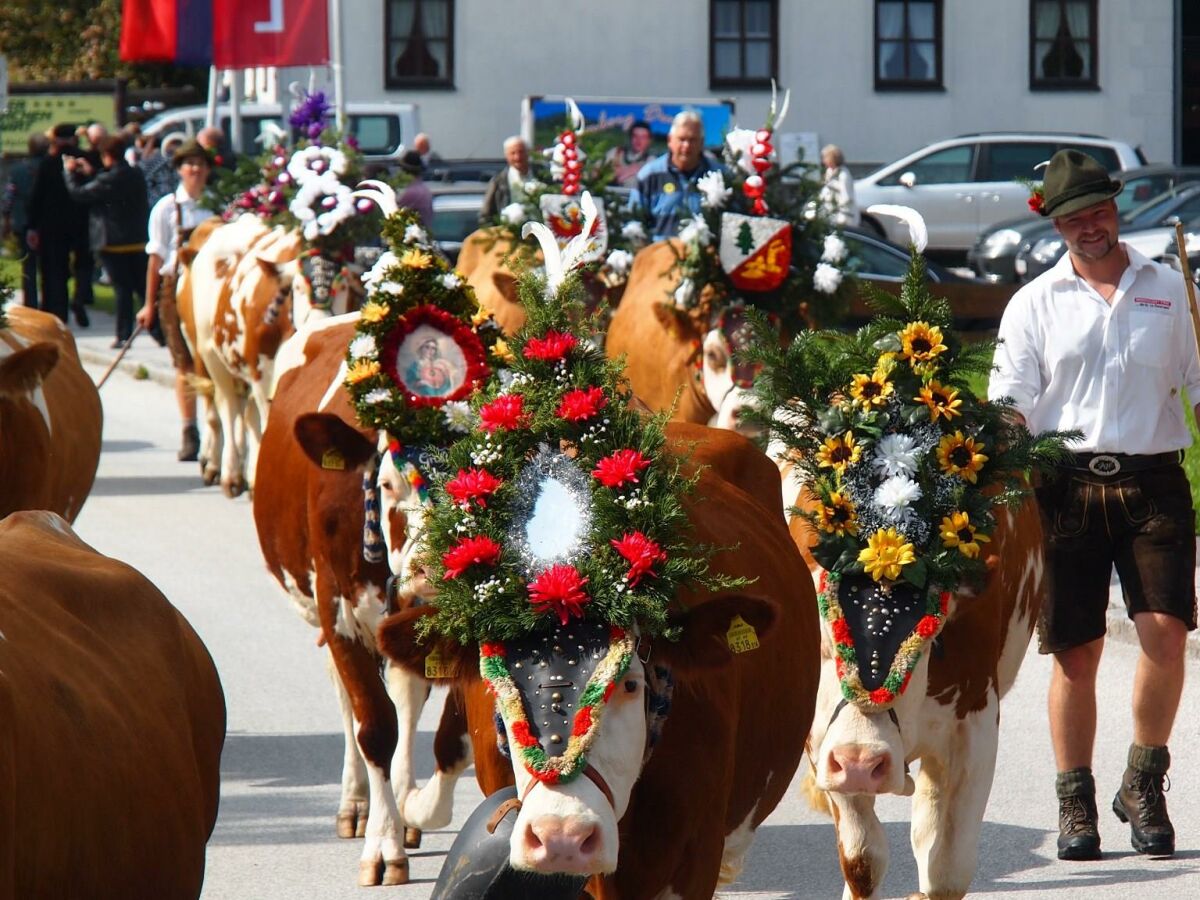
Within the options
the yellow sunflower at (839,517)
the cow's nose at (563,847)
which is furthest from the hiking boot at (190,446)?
the cow's nose at (563,847)

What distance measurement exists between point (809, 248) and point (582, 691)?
6599 millimetres

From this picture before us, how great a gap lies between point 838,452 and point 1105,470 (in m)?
1.57

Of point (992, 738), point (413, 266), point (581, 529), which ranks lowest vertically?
point (992, 738)

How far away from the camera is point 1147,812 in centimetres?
716

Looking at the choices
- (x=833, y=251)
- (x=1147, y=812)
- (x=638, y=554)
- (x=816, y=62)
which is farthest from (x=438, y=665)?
(x=816, y=62)

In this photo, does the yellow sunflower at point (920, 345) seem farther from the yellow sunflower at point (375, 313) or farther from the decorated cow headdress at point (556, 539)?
the yellow sunflower at point (375, 313)

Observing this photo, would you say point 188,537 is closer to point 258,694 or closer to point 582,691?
point 258,694

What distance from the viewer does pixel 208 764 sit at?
4.48 m

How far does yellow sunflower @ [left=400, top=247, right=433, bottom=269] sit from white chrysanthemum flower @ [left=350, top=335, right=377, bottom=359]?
280 mm

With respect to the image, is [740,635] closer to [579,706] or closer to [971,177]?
[579,706]

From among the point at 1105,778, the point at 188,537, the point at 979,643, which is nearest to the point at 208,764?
the point at 979,643

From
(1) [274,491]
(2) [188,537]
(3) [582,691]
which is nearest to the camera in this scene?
(3) [582,691]

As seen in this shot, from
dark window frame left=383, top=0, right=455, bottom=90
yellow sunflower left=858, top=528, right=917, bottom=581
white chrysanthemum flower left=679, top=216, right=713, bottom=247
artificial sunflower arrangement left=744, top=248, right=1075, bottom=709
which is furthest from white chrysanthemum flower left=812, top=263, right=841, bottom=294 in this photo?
dark window frame left=383, top=0, right=455, bottom=90

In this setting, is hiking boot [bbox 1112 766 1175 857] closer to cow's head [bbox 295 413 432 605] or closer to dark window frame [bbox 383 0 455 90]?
cow's head [bbox 295 413 432 605]
